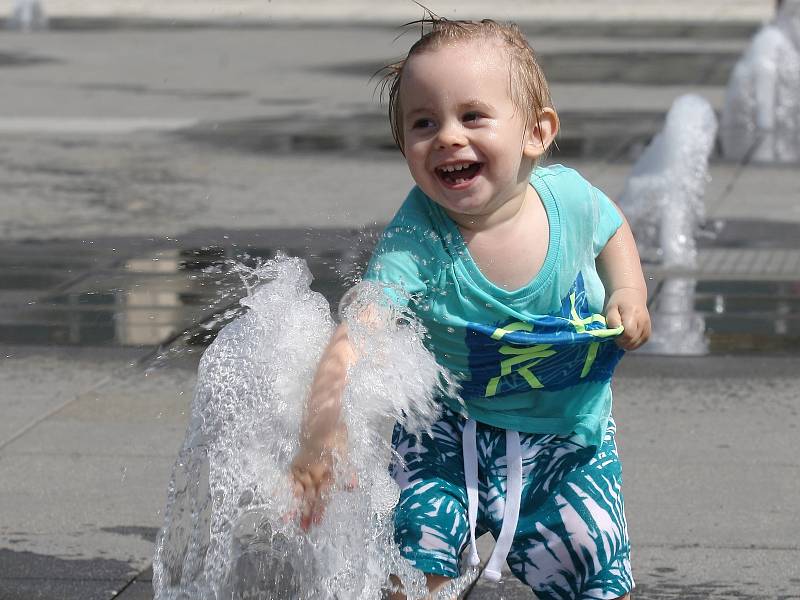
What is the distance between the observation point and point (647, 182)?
7.96m

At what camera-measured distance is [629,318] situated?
115 inches

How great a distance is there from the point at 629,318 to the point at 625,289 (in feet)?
0.35

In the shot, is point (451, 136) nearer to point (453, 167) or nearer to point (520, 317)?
point (453, 167)

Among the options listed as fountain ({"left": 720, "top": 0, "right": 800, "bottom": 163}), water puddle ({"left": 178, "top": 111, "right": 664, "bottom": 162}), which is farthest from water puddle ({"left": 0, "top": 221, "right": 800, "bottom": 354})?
fountain ({"left": 720, "top": 0, "right": 800, "bottom": 163})

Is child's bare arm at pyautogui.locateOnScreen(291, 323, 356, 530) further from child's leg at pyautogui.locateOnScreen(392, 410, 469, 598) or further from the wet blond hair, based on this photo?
the wet blond hair

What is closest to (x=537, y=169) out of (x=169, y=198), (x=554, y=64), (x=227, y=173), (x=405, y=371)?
(x=405, y=371)

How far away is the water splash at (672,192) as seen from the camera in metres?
7.55

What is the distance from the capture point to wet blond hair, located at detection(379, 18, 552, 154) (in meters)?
2.81

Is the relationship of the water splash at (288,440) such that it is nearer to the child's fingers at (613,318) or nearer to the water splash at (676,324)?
the child's fingers at (613,318)

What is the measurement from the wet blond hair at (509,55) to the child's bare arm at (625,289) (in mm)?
322

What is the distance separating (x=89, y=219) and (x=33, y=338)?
8.73ft

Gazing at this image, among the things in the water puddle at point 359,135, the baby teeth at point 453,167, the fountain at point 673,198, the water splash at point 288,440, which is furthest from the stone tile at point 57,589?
the water puddle at point 359,135

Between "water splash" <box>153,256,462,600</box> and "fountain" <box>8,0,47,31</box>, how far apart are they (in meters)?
20.8

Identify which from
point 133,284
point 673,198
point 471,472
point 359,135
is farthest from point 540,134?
point 359,135
